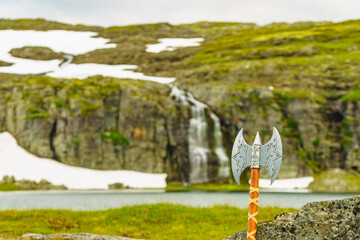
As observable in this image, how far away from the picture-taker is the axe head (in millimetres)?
10977

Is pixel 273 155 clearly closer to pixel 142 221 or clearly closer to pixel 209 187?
pixel 142 221

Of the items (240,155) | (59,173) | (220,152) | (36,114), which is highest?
(36,114)

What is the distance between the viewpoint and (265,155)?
11.4 meters

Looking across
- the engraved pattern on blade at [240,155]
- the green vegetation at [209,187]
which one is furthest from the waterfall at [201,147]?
the engraved pattern on blade at [240,155]

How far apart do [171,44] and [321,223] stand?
148 m

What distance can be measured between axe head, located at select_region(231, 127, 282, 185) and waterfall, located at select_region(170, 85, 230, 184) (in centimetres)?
7983

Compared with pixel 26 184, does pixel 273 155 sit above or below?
above

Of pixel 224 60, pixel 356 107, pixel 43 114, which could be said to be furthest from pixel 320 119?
pixel 43 114

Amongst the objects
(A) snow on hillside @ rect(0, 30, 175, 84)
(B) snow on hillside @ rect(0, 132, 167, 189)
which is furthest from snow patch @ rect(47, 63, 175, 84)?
(B) snow on hillside @ rect(0, 132, 167, 189)

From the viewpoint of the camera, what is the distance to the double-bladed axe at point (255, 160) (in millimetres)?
10930

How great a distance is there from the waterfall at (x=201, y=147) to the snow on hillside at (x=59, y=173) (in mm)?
7123

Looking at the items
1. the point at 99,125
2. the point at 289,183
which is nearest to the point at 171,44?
the point at 99,125

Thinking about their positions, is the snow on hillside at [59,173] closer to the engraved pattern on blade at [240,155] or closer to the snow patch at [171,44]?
the snow patch at [171,44]

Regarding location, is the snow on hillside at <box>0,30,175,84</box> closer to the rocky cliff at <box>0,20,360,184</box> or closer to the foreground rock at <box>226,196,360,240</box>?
the rocky cliff at <box>0,20,360,184</box>
